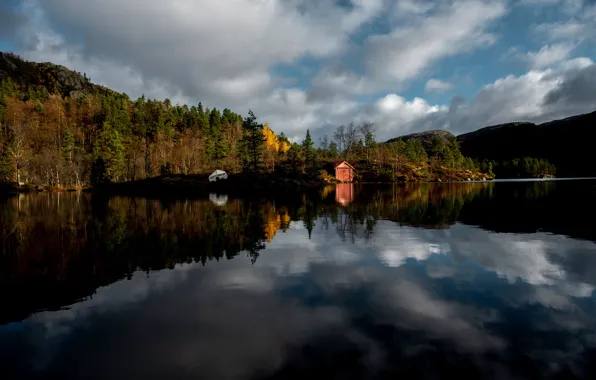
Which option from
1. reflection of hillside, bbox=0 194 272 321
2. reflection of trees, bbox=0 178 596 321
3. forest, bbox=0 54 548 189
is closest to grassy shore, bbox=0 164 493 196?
forest, bbox=0 54 548 189

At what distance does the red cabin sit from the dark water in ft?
306

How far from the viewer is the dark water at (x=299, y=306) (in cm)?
620

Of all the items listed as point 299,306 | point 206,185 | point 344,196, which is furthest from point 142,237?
point 206,185

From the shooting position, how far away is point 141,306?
914cm

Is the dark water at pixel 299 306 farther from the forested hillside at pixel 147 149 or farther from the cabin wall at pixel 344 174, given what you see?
the cabin wall at pixel 344 174

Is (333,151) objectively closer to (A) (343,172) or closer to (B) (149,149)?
(A) (343,172)

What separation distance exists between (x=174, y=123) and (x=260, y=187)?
252 ft

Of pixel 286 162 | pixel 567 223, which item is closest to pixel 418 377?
pixel 567 223

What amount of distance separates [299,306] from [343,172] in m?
105

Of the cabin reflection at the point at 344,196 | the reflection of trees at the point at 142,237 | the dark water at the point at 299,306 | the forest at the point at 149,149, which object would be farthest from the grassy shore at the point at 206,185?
the dark water at the point at 299,306

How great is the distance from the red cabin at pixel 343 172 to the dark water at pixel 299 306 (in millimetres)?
93318

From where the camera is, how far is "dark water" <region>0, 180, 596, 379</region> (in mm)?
6196

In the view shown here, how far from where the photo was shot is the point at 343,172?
4429 inches

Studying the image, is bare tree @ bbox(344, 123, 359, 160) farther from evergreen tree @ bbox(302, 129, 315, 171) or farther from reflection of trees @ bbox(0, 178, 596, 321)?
reflection of trees @ bbox(0, 178, 596, 321)
